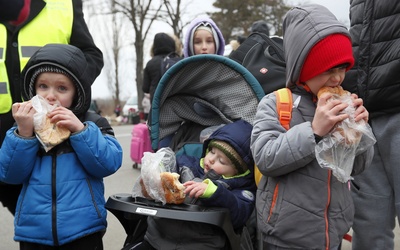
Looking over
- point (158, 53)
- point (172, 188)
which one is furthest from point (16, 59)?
point (158, 53)

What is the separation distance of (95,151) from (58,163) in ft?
0.66

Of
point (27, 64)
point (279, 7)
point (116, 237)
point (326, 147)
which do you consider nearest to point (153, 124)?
point (27, 64)

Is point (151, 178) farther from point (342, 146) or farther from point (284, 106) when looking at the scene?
point (342, 146)

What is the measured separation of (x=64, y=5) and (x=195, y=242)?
1517mm

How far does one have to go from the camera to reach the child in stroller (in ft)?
6.42

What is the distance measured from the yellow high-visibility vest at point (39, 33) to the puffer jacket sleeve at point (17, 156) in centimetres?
34

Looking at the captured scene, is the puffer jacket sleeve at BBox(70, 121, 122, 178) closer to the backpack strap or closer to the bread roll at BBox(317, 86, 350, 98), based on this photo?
the backpack strap

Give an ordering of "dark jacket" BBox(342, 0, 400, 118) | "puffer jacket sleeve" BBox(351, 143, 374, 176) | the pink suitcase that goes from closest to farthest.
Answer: "puffer jacket sleeve" BBox(351, 143, 374, 176) < "dark jacket" BBox(342, 0, 400, 118) < the pink suitcase

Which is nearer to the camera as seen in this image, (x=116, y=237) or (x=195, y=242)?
(x=195, y=242)

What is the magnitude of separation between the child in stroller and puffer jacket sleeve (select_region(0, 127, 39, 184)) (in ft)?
2.15

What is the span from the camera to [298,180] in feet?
6.28

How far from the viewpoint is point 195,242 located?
6.44 feet

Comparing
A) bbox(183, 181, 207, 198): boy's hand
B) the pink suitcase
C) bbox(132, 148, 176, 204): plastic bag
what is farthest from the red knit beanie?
the pink suitcase

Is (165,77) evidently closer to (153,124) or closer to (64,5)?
(153,124)
